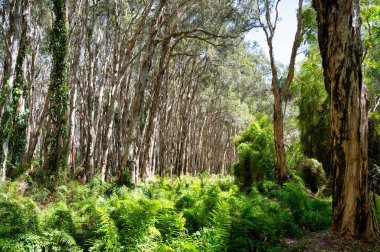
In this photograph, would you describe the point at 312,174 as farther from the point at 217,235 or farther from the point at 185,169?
the point at 185,169

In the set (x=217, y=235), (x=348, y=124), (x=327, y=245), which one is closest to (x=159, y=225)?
(x=217, y=235)

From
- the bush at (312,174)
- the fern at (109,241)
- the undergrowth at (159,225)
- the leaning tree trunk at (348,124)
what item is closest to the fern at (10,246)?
the undergrowth at (159,225)

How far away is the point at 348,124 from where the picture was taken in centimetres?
656

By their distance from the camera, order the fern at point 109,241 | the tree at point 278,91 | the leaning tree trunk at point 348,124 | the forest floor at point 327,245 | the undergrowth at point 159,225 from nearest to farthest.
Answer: the fern at point 109,241
the undergrowth at point 159,225
the forest floor at point 327,245
the leaning tree trunk at point 348,124
the tree at point 278,91

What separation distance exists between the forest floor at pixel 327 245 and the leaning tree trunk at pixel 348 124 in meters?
0.20

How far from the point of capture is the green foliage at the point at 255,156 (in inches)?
607

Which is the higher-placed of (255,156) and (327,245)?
(255,156)

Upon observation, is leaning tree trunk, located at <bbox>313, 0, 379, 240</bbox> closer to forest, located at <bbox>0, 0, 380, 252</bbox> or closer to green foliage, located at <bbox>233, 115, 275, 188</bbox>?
forest, located at <bbox>0, 0, 380, 252</bbox>

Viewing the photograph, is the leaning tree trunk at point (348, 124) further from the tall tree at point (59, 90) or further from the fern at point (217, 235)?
the tall tree at point (59, 90)

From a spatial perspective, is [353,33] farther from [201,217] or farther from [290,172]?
[290,172]

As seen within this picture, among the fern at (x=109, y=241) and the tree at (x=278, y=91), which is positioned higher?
the tree at (x=278, y=91)

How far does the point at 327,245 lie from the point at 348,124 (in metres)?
2.26

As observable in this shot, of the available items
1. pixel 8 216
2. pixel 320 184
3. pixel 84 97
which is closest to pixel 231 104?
pixel 84 97

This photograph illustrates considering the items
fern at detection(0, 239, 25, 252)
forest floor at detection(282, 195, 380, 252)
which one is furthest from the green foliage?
fern at detection(0, 239, 25, 252)
